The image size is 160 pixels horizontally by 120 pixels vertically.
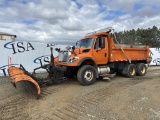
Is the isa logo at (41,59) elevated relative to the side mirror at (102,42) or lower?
lower

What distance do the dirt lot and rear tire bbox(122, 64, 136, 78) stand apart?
9.98 ft

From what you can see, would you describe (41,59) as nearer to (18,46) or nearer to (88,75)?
(18,46)

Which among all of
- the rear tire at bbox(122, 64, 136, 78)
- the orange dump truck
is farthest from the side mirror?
the rear tire at bbox(122, 64, 136, 78)

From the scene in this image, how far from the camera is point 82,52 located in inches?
353

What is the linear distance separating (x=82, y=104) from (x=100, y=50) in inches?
162

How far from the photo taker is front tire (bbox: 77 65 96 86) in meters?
8.49

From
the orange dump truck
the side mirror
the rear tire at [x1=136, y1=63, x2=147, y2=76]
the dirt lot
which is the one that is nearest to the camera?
the dirt lot

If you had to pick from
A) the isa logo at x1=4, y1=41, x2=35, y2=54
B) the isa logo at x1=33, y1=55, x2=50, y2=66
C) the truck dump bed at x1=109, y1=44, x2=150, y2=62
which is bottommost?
the isa logo at x1=33, y1=55, x2=50, y2=66

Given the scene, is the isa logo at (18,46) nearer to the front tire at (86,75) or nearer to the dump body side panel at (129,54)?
the front tire at (86,75)

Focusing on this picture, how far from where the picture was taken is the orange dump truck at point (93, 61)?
8438mm

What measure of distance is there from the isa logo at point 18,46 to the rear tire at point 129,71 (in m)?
6.35

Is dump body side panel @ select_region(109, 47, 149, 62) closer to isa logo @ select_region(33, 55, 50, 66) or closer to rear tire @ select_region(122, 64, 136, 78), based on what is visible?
rear tire @ select_region(122, 64, 136, 78)

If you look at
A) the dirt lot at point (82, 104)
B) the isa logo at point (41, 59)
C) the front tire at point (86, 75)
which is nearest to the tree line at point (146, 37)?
the isa logo at point (41, 59)

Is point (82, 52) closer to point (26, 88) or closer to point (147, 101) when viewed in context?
point (26, 88)
